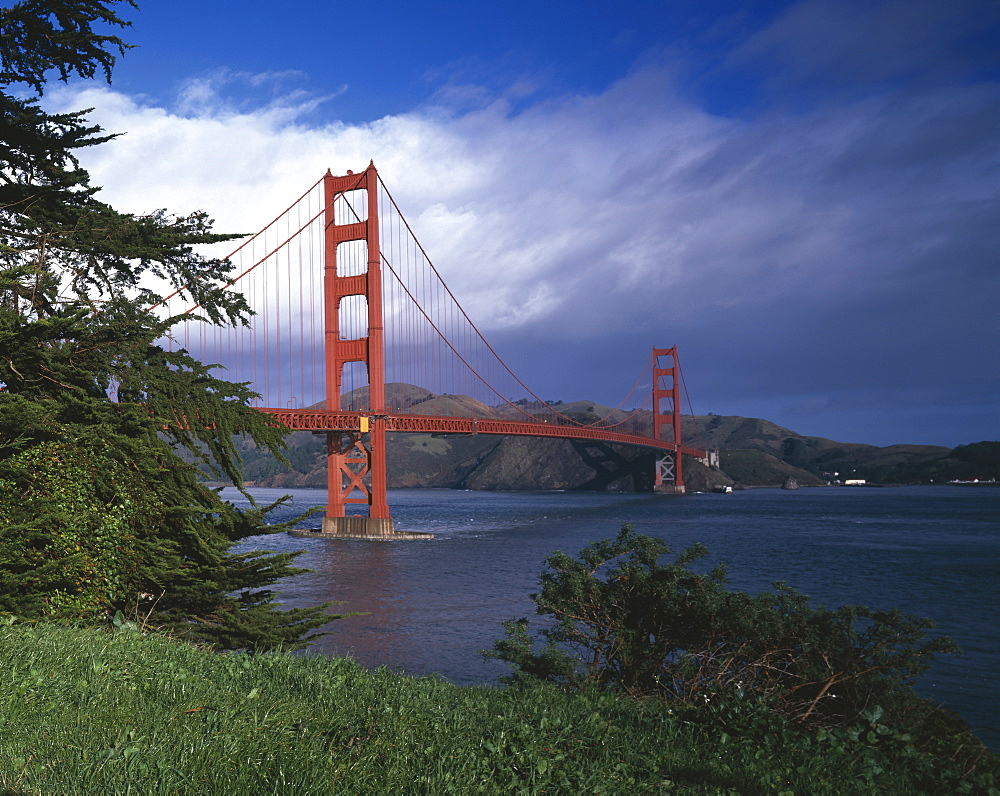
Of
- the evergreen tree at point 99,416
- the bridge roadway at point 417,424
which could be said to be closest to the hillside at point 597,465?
the bridge roadway at point 417,424

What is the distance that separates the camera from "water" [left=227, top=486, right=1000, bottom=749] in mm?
15641

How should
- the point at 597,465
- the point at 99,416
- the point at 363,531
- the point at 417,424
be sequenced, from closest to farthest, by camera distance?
the point at 99,416 < the point at 363,531 < the point at 417,424 < the point at 597,465

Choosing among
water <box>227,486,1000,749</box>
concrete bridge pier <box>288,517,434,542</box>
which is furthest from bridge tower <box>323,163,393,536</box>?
water <box>227,486,1000,749</box>

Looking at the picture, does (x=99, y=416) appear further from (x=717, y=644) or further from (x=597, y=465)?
(x=597, y=465)

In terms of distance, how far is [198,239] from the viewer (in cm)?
1005

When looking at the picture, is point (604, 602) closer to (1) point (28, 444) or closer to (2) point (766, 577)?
(1) point (28, 444)

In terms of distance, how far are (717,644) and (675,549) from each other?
29.0 metres

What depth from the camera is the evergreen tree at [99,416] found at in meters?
7.43

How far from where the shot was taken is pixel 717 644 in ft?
27.1

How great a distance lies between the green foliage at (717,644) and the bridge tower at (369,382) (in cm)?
3616

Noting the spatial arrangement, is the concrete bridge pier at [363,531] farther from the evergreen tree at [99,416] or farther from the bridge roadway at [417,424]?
the evergreen tree at [99,416]

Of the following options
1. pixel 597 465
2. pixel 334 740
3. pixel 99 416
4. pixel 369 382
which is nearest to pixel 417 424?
pixel 369 382

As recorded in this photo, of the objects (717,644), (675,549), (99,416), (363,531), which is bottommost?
(675,549)

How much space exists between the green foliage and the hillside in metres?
115
